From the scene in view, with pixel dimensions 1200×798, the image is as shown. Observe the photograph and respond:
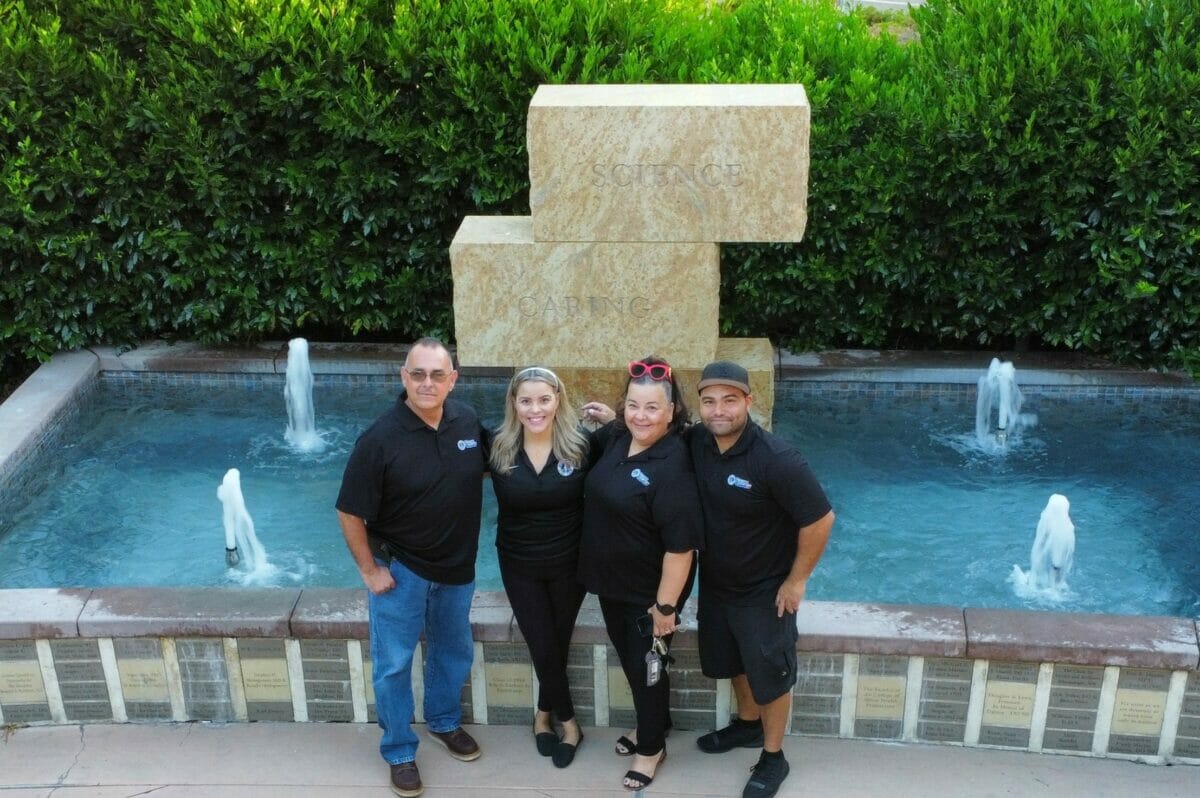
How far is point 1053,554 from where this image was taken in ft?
20.4

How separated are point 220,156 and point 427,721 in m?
4.43

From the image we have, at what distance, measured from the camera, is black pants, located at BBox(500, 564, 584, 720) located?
4742 mm

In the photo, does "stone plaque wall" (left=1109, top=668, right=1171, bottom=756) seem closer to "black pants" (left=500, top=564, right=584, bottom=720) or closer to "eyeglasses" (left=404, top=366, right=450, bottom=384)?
"black pants" (left=500, top=564, right=584, bottom=720)

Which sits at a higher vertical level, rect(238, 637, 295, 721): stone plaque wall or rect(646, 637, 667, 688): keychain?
rect(646, 637, 667, 688): keychain

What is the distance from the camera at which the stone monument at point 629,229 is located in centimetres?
618

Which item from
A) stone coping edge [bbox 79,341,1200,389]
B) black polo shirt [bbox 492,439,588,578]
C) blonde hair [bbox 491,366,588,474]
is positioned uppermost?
blonde hair [bbox 491,366,588,474]

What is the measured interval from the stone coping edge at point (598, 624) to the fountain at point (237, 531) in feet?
4.21

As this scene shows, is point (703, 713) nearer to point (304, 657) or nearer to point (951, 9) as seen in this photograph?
point (304, 657)

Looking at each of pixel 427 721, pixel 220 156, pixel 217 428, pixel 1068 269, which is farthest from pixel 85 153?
pixel 1068 269

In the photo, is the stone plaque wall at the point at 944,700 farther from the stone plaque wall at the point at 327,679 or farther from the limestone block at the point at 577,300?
the limestone block at the point at 577,300

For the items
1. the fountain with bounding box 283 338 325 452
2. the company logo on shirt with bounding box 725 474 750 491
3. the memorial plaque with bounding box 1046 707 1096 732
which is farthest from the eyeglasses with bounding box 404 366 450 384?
the fountain with bounding box 283 338 325 452

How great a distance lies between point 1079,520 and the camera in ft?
22.5

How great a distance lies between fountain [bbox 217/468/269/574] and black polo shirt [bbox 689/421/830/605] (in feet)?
9.19

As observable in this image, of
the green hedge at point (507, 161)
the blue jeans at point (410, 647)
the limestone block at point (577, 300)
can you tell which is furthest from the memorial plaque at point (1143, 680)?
the green hedge at point (507, 161)
